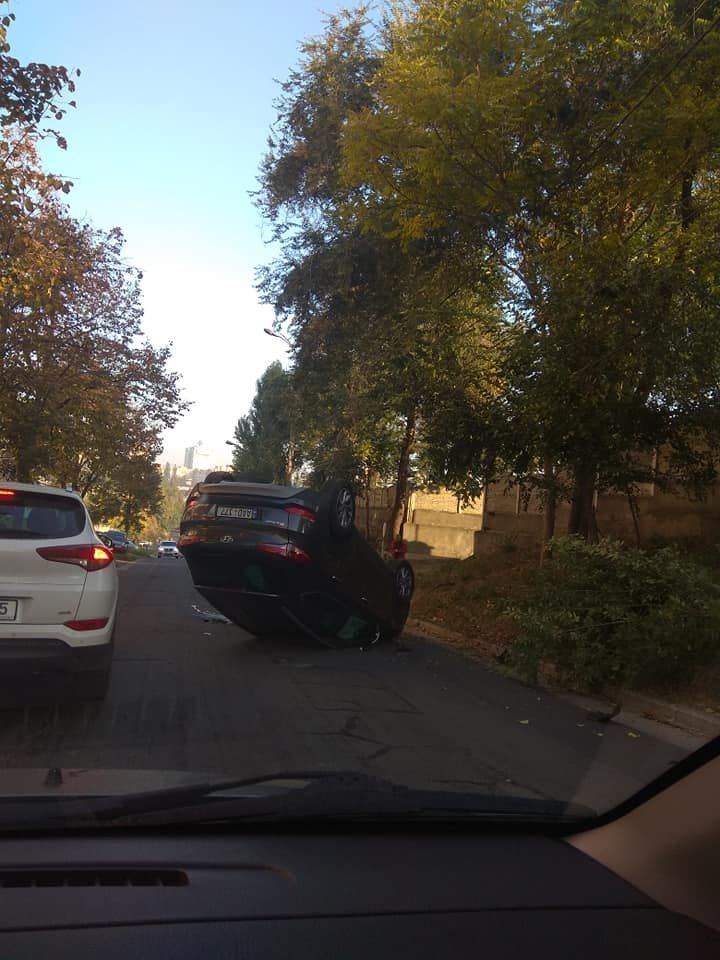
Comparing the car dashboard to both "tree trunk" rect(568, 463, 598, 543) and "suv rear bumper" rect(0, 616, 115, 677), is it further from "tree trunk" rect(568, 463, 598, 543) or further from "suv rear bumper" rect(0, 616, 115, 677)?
"tree trunk" rect(568, 463, 598, 543)

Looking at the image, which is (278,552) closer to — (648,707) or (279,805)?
(648,707)

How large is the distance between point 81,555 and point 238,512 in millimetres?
3069

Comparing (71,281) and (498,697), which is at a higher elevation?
(71,281)

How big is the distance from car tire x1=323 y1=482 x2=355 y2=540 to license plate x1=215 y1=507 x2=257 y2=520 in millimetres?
821

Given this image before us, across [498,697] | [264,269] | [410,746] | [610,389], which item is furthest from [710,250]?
[264,269]

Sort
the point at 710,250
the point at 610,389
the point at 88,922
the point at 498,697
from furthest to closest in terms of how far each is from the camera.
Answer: the point at 610,389, the point at 710,250, the point at 498,697, the point at 88,922

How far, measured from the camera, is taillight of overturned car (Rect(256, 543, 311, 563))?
8.79 metres

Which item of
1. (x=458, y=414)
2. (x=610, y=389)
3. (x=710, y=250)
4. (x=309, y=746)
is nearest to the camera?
(x=309, y=746)

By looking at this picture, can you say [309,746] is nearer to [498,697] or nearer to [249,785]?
[249,785]

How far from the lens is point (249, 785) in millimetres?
3229

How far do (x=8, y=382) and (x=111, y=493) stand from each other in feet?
112

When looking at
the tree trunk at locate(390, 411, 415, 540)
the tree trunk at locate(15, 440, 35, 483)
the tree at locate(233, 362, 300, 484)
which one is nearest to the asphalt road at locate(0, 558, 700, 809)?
the tree trunk at locate(390, 411, 415, 540)

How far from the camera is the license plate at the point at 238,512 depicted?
895 centimetres

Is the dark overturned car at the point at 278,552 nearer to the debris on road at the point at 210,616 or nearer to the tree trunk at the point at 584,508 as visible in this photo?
the debris on road at the point at 210,616
